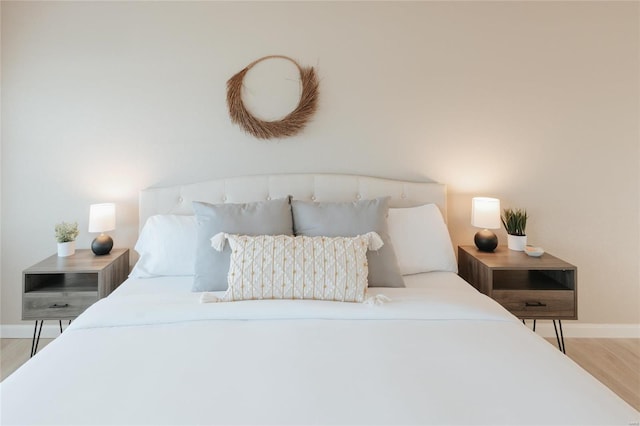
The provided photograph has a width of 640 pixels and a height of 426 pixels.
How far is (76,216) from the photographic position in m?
2.54

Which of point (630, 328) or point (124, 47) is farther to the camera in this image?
point (630, 328)

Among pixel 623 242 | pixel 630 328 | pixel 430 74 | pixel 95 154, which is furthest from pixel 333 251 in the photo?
pixel 630 328

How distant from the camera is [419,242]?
2.21 m

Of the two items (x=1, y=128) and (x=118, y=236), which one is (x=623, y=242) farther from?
(x=1, y=128)

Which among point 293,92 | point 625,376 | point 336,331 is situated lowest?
point 625,376

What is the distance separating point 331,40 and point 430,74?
71 centimetres

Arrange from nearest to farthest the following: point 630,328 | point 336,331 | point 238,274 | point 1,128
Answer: point 336,331 → point 238,274 → point 1,128 → point 630,328

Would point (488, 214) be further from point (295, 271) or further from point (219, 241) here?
point (219, 241)

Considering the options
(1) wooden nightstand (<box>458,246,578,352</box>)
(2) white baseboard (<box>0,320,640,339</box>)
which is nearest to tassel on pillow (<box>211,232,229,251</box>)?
(1) wooden nightstand (<box>458,246,578,352</box>)

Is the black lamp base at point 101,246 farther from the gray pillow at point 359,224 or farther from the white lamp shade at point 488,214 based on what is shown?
the white lamp shade at point 488,214

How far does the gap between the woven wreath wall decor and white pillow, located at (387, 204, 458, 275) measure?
0.89 m

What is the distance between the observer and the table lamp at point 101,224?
229 centimetres

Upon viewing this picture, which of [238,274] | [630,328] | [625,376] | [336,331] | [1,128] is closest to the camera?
[336,331]

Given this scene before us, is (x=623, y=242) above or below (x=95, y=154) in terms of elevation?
below
